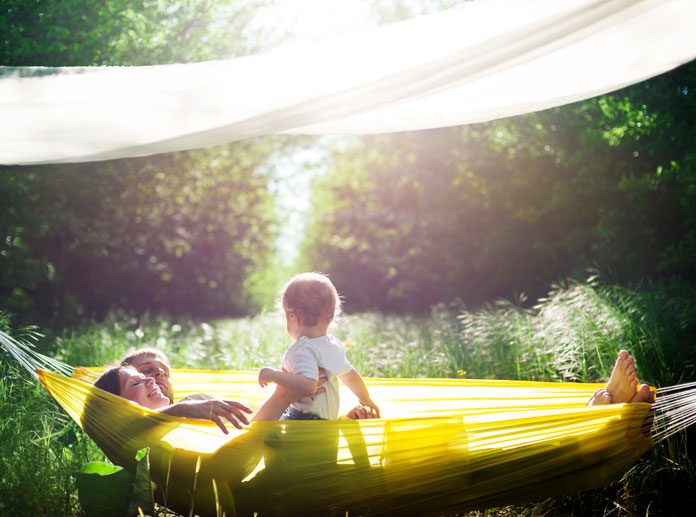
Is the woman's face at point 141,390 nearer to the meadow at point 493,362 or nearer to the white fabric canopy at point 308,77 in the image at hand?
the meadow at point 493,362

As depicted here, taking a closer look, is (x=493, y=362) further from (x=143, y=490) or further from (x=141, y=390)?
(x=143, y=490)

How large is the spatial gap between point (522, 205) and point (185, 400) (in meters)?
5.30

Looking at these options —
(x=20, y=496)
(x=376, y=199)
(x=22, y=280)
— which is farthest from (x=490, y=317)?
(x=376, y=199)

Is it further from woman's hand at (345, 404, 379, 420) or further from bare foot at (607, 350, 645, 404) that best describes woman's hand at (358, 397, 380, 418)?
bare foot at (607, 350, 645, 404)

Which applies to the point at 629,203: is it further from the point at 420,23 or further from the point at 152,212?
the point at 152,212

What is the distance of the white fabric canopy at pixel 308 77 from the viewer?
6.27 ft

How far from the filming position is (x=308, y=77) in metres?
1.96

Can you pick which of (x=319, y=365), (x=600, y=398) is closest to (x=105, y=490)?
A: (x=319, y=365)

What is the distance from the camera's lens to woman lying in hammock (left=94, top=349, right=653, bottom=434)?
1.86 metres

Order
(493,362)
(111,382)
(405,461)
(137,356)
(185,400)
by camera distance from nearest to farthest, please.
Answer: (405,461) → (185,400) → (111,382) → (137,356) → (493,362)

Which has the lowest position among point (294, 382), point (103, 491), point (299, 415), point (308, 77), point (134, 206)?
point (103, 491)

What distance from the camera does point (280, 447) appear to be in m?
1.75

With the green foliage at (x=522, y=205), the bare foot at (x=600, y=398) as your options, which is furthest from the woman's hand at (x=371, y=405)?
the green foliage at (x=522, y=205)

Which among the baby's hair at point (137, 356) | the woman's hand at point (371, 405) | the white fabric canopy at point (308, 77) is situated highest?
the white fabric canopy at point (308, 77)
